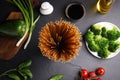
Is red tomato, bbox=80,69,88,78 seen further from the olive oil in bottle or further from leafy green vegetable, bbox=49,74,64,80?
the olive oil in bottle

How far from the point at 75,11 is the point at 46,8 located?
88 millimetres

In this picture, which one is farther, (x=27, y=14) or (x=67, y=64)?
(x=67, y=64)

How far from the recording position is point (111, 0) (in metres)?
1.07

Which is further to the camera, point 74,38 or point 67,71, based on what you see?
point 67,71

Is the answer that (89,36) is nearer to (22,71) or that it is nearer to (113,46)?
(113,46)

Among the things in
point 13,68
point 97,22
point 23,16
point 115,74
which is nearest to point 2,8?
point 23,16

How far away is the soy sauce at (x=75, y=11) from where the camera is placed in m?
1.07

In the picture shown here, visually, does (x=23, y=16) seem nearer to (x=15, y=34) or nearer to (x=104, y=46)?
(x=15, y=34)

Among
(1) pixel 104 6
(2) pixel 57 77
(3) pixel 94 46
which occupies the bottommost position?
(2) pixel 57 77

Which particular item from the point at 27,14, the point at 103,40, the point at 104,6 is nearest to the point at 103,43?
the point at 103,40

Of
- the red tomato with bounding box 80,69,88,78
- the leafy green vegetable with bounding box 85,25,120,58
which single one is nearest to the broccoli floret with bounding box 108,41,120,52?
the leafy green vegetable with bounding box 85,25,120,58

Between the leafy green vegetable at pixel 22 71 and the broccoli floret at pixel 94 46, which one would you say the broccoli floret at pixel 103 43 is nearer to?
the broccoli floret at pixel 94 46

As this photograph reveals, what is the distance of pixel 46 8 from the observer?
3.53ft

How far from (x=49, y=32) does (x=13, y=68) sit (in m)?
0.19
